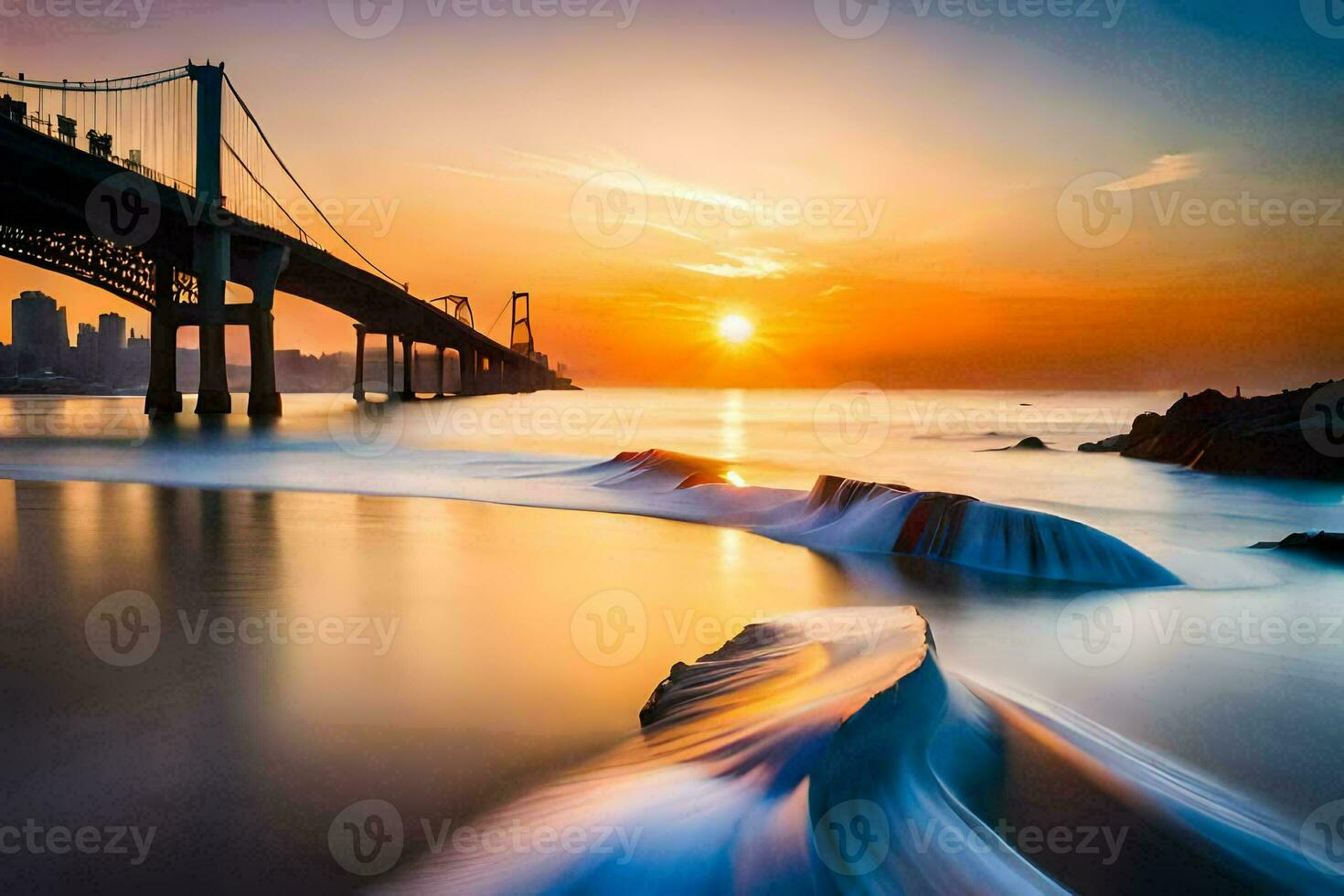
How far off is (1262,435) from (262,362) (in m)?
48.8

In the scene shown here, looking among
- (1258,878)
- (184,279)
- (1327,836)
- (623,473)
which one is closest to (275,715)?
(1258,878)

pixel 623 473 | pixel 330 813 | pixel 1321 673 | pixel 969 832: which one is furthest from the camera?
pixel 623 473

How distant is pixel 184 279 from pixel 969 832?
57042mm

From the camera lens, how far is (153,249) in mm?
44969

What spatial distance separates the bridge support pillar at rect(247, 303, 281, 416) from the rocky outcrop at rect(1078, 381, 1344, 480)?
44313mm

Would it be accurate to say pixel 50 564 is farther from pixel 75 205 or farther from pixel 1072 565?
pixel 75 205

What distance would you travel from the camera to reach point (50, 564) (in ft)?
24.0

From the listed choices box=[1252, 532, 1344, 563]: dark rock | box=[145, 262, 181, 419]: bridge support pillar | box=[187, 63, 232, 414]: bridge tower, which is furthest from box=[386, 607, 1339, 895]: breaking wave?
box=[145, 262, 181, 419]: bridge support pillar

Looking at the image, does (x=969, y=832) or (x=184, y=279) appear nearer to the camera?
(x=969, y=832)

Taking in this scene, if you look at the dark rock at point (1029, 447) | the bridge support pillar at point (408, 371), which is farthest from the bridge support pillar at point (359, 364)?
the dark rock at point (1029, 447)

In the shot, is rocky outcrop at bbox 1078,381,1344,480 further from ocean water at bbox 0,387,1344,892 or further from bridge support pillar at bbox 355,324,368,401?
bridge support pillar at bbox 355,324,368,401

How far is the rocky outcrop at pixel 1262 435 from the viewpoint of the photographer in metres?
16.1

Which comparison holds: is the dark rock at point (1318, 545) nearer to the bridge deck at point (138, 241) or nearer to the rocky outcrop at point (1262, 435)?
the rocky outcrop at point (1262, 435)

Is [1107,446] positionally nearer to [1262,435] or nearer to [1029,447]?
[1029,447]
